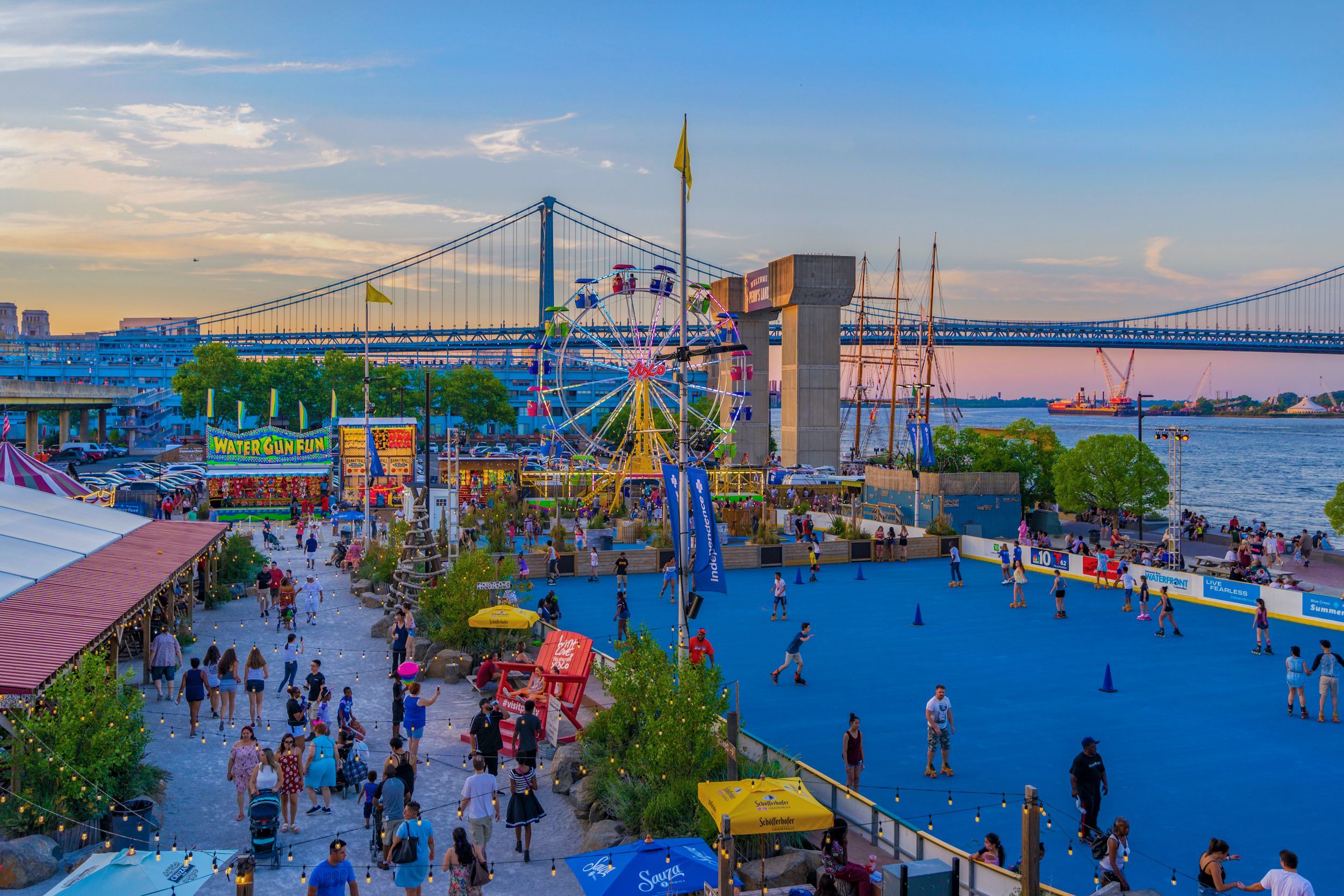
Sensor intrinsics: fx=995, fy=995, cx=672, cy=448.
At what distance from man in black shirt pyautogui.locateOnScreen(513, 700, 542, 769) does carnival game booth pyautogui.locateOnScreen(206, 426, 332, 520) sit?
3692 centimetres

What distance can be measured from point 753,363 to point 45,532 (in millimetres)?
52902

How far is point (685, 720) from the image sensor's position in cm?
1222

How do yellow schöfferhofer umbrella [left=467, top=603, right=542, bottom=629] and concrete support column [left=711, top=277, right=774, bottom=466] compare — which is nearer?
yellow schöfferhofer umbrella [left=467, top=603, right=542, bottom=629]

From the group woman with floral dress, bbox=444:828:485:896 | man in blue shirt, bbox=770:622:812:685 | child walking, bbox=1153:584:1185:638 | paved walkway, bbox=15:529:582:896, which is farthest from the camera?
child walking, bbox=1153:584:1185:638

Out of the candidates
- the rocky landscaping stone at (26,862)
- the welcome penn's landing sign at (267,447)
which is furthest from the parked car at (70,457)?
the rocky landscaping stone at (26,862)

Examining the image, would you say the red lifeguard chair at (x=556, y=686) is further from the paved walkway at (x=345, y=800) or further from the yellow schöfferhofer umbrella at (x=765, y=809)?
the yellow schöfferhofer umbrella at (x=765, y=809)


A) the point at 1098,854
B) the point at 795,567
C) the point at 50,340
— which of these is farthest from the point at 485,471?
the point at 50,340

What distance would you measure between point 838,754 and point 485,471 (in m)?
43.5

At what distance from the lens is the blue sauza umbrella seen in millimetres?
8812

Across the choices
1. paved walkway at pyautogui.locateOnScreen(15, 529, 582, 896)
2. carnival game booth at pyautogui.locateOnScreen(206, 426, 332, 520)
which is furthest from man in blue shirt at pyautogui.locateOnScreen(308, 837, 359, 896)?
carnival game booth at pyautogui.locateOnScreen(206, 426, 332, 520)

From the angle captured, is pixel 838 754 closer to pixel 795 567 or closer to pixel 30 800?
pixel 30 800

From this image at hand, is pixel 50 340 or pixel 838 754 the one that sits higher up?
pixel 50 340

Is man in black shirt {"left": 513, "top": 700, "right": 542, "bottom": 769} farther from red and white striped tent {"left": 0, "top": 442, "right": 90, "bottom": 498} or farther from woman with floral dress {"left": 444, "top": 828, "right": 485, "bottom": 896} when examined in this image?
red and white striped tent {"left": 0, "top": 442, "right": 90, "bottom": 498}

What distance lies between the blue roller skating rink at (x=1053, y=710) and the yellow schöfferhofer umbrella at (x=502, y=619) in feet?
8.19
